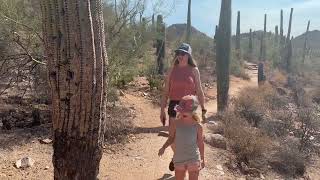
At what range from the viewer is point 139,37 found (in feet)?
42.0

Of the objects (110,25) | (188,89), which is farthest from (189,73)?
(110,25)

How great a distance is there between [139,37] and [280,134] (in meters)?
4.22

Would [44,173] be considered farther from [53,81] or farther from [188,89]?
[53,81]

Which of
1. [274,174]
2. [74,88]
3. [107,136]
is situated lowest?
[274,174]

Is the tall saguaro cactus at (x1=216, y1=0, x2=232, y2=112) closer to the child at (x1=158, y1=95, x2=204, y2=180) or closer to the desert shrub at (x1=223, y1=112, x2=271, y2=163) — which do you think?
the desert shrub at (x1=223, y1=112, x2=271, y2=163)

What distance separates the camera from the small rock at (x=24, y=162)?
7.13 meters

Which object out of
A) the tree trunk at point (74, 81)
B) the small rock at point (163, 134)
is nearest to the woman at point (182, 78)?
the tree trunk at point (74, 81)

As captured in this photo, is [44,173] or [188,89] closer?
[188,89]

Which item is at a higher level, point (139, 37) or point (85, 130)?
point (139, 37)

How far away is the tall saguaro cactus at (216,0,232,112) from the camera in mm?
13141

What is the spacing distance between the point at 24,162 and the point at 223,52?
741cm

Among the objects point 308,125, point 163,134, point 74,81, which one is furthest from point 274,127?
point 74,81

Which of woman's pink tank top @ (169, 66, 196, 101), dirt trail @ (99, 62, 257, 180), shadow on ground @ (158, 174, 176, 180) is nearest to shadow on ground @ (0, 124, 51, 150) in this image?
dirt trail @ (99, 62, 257, 180)

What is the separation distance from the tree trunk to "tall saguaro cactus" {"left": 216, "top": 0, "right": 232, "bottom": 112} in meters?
9.05
